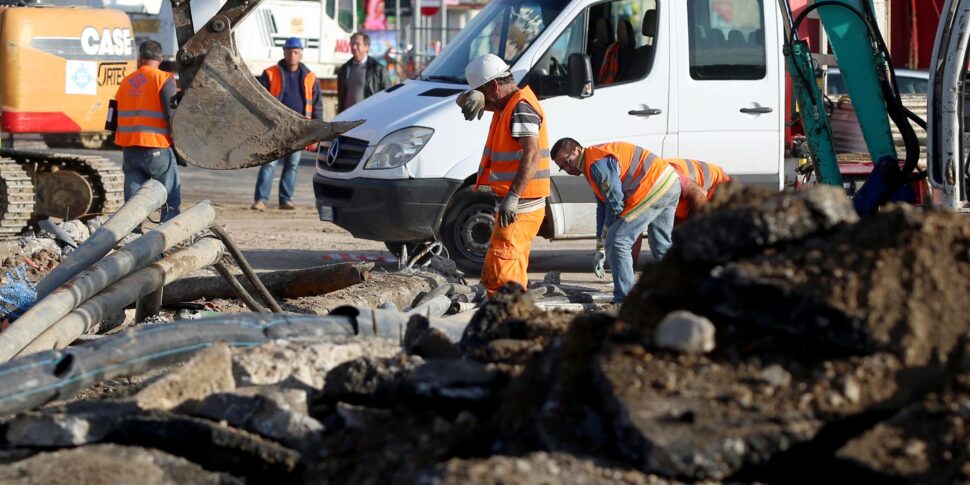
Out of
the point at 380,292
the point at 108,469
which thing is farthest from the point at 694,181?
the point at 108,469

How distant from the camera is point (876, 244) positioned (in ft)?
14.4

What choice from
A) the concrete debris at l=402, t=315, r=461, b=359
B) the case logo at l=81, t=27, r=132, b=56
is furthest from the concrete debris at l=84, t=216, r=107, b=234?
the concrete debris at l=402, t=315, r=461, b=359

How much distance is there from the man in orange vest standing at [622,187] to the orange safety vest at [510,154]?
399mm

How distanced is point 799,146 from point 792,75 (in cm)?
115

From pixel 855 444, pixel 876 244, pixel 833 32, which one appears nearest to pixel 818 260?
pixel 876 244

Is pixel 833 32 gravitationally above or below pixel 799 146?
above

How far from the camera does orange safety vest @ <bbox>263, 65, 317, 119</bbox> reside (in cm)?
1415

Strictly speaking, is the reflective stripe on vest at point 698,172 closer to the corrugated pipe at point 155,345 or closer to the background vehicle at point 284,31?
the corrugated pipe at point 155,345

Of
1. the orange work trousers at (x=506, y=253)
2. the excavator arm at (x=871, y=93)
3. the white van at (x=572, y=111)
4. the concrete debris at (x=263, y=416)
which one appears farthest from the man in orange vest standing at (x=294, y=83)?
the concrete debris at (x=263, y=416)

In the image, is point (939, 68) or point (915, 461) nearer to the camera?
point (915, 461)

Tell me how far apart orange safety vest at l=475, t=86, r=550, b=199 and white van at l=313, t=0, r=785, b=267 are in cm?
194

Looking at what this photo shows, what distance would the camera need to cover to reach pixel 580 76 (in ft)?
32.4

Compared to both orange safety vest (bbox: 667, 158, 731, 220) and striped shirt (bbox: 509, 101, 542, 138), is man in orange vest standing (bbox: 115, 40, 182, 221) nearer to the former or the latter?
striped shirt (bbox: 509, 101, 542, 138)

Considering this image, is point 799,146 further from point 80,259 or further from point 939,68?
point 80,259
